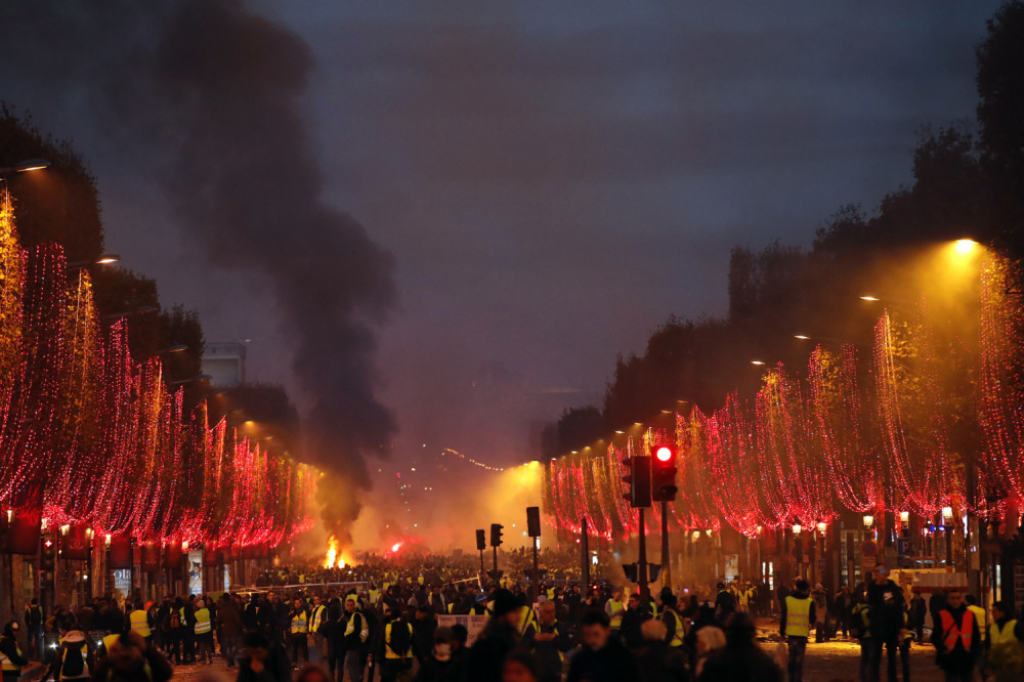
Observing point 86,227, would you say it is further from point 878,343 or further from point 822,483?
point 822,483

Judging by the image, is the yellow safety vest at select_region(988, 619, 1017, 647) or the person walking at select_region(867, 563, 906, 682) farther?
the person walking at select_region(867, 563, 906, 682)

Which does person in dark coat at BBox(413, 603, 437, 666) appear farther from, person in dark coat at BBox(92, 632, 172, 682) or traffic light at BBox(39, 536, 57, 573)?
traffic light at BBox(39, 536, 57, 573)

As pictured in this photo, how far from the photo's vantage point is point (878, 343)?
4584 cm

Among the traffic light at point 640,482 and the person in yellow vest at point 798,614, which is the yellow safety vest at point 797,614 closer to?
the person in yellow vest at point 798,614

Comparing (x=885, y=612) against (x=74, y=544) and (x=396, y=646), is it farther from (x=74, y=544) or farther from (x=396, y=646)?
(x=74, y=544)

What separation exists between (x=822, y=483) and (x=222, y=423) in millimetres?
32396

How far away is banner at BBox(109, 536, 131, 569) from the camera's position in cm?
5553

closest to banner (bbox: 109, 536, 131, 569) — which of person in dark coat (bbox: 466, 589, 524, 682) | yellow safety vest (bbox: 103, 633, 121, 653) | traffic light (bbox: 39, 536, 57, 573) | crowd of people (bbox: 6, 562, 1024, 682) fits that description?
traffic light (bbox: 39, 536, 57, 573)

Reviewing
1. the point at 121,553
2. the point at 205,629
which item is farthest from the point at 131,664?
the point at 121,553

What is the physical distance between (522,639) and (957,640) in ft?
17.8

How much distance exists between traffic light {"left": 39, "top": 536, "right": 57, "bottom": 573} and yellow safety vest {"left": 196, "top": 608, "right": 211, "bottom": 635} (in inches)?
381

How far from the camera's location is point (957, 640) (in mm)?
19594

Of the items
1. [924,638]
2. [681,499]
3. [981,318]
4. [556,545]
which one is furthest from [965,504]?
[556,545]

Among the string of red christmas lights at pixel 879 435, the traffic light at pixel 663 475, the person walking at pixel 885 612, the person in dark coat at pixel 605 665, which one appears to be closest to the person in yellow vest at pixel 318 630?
the traffic light at pixel 663 475
